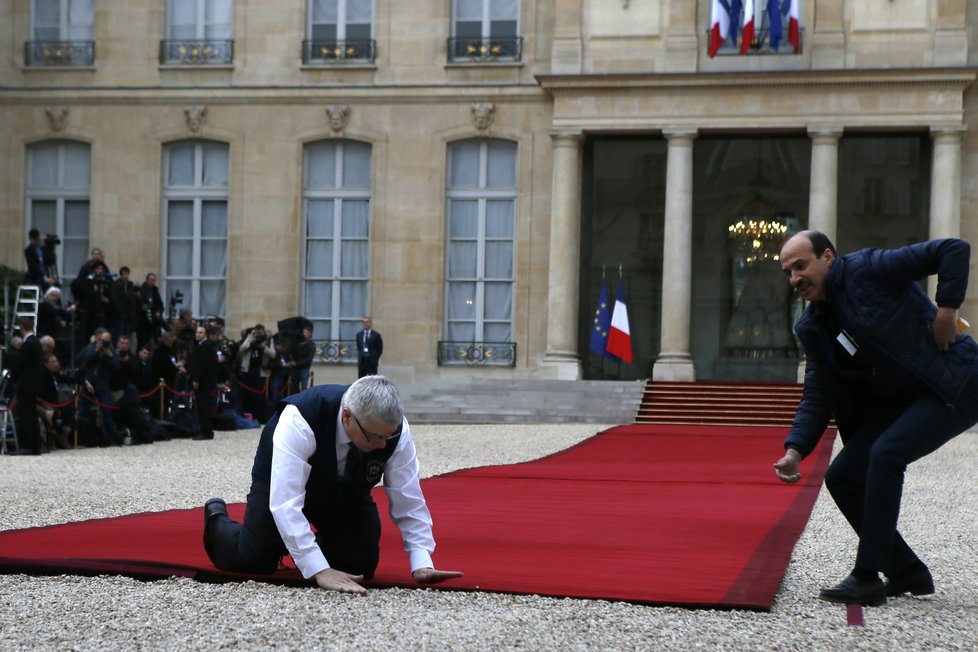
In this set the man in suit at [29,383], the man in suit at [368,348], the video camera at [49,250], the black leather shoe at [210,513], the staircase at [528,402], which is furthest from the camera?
the man in suit at [368,348]

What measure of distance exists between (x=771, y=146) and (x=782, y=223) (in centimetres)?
148

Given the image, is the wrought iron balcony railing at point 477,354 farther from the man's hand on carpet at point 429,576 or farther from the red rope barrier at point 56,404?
the man's hand on carpet at point 429,576

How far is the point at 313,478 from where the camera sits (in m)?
5.67

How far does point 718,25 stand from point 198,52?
Answer: 912cm

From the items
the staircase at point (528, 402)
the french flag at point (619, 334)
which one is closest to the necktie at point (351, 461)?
the staircase at point (528, 402)

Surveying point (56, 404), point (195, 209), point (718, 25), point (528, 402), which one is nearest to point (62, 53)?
point (195, 209)

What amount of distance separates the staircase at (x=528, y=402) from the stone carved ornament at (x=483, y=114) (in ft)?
15.3

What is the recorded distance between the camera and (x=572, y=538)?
25.9 feet

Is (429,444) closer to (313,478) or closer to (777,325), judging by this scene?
(313,478)

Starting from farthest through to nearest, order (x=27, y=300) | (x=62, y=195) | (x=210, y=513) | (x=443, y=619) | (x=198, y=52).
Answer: (x=62, y=195)
(x=198, y=52)
(x=27, y=300)
(x=210, y=513)
(x=443, y=619)

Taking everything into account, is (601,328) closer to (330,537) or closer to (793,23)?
(793,23)

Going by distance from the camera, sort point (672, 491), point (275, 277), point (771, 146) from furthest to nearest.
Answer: point (771, 146), point (275, 277), point (672, 491)

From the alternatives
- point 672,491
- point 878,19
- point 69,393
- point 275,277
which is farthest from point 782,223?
point 672,491

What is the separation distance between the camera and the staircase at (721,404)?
2211 centimetres
